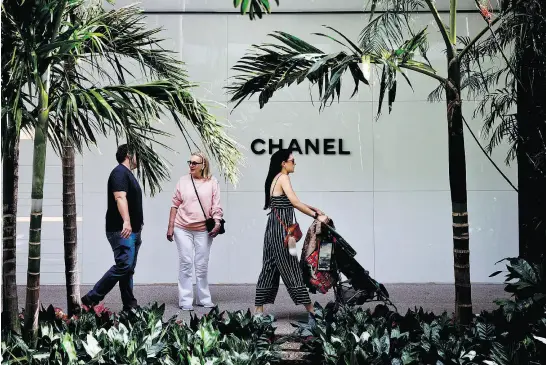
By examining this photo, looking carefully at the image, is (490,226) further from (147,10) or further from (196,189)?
(147,10)

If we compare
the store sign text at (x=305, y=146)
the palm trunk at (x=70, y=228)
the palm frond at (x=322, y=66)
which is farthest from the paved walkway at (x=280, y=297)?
the palm frond at (x=322, y=66)

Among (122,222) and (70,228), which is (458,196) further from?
(70,228)

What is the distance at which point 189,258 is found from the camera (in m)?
8.44

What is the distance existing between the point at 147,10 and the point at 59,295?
3302mm

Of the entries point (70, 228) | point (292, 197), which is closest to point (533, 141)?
point (292, 197)

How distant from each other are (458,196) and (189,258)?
312 centimetres

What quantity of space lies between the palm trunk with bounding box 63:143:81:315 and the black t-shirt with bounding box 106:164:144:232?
420mm

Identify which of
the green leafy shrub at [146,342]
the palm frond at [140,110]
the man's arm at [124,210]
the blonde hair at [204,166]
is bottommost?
the green leafy shrub at [146,342]

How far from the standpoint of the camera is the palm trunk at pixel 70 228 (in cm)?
766

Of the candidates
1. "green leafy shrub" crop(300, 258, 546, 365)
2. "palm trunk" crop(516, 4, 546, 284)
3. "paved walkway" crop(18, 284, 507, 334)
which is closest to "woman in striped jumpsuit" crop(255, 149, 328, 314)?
"paved walkway" crop(18, 284, 507, 334)

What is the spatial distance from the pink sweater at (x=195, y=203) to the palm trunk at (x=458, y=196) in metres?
2.74

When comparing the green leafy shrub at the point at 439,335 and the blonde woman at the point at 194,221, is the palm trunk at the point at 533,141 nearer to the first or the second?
the green leafy shrub at the point at 439,335

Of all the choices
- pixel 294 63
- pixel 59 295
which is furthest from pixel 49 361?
pixel 59 295

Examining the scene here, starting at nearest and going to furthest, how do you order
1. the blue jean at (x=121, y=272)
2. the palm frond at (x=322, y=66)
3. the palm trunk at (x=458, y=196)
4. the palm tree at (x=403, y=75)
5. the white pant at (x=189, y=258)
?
the palm frond at (x=322, y=66) < the palm tree at (x=403, y=75) < the palm trunk at (x=458, y=196) < the blue jean at (x=121, y=272) < the white pant at (x=189, y=258)
